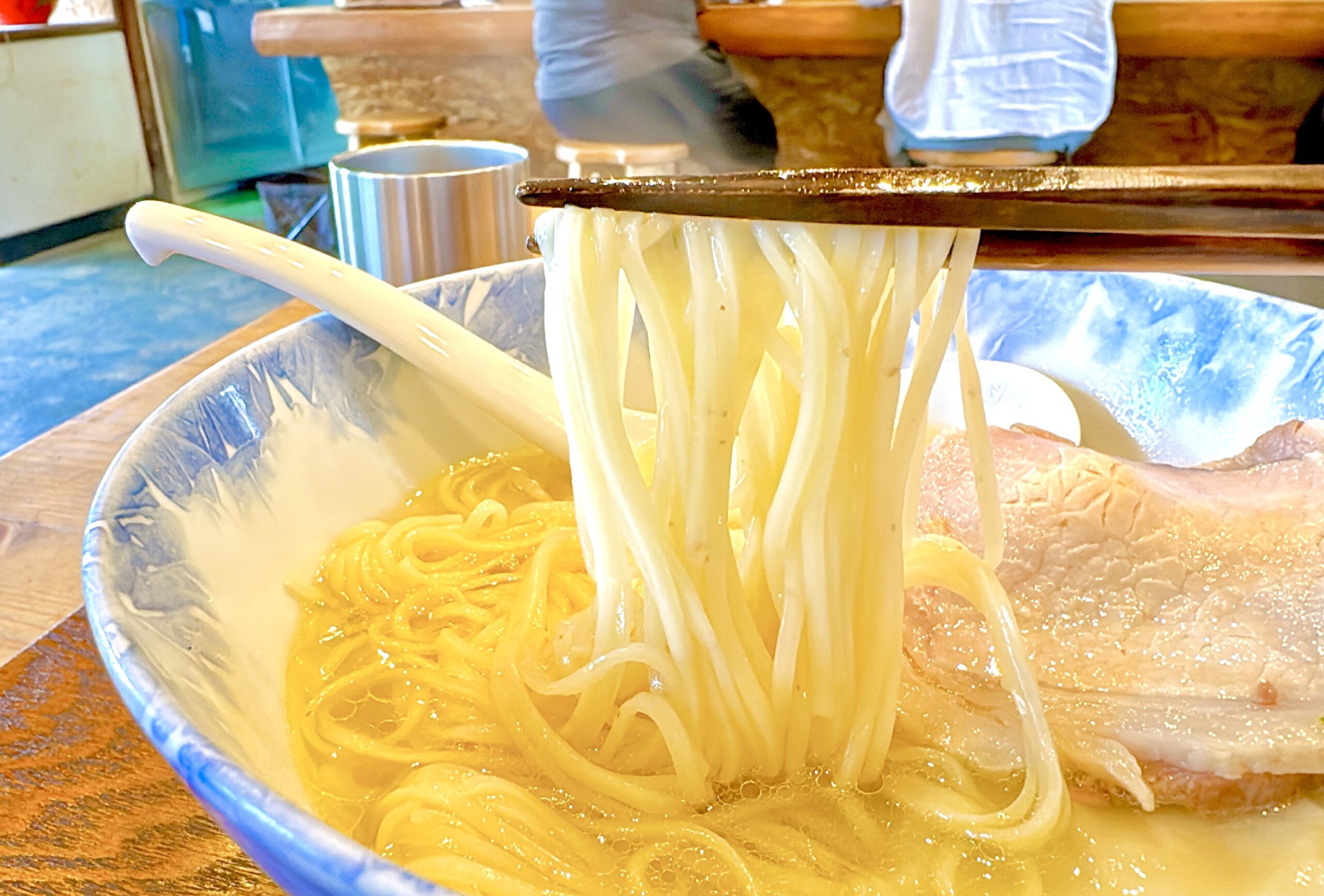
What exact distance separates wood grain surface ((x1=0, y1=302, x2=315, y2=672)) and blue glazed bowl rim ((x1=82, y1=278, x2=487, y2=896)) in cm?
40

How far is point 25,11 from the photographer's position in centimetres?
529

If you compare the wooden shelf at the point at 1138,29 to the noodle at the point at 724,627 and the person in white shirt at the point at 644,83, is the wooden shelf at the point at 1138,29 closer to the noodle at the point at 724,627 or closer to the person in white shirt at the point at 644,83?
the person in white shirt at the point at 644,83

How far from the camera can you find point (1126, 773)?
2.39ft

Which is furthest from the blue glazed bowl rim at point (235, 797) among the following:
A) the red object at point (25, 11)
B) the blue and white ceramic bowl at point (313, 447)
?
the red object at point (25, 11)

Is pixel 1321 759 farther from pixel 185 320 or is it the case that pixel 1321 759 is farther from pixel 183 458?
pixel 185 320

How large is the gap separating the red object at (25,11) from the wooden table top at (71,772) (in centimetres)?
567

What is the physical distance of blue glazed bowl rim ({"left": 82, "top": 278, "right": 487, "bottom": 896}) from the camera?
16.9 inches

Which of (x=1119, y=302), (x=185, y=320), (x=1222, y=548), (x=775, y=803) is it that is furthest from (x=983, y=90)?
(x=185, y=320)

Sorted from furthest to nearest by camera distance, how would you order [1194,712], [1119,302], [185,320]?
[185,320], [1119,302], [1194,712]

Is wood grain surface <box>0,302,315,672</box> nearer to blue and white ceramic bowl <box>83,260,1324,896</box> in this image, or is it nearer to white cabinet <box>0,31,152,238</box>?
blue and white ceramic bowl <box>83,260,1324,896</box>

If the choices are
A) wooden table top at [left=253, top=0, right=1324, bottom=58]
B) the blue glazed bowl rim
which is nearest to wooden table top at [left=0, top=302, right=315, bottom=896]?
the blue glazed bowl rim

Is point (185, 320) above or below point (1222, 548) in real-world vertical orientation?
below

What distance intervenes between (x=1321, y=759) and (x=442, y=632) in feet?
2.54

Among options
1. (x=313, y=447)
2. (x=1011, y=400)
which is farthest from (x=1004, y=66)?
(x=313, y=447)
